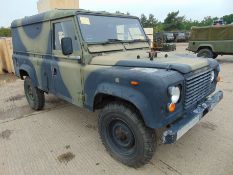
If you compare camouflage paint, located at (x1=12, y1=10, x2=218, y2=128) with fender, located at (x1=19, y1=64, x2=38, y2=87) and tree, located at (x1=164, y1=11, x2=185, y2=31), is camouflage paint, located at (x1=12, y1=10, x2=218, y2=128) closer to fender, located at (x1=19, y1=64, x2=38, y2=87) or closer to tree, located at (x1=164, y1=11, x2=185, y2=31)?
fender, located at (x1=19, y1=64, x2=38, y2=87)

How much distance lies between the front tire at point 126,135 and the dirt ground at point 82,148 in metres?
0.17

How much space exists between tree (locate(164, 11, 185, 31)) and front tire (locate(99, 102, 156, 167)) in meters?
49.4

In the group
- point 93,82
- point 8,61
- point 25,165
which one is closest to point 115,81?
point 93,82

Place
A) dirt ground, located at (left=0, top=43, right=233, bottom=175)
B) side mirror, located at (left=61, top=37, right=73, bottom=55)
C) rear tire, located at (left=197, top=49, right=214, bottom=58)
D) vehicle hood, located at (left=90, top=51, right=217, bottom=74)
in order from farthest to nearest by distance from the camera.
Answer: rear tire, located at (left=197, top=49, right=214, bottom=58)
side mirror, located at (left=61, top=37, right=73, bottom=55)
dirt ground, located at (left=0, top=43, right=233, bottom=175)
vehicle hood, located at (left=90, top=51, right=217, bottom=74)

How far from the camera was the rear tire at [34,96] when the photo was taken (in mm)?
5035

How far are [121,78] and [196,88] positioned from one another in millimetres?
989

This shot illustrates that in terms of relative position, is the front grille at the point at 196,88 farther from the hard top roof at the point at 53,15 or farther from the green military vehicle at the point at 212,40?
the green military vehicle at the point at 212,40

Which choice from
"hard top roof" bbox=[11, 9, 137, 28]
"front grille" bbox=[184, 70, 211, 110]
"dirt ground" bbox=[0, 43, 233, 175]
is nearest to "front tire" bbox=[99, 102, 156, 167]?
"dirt ground" bbox=[0, 43, 233, 175]

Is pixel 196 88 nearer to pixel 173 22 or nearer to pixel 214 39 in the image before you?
pixel 214 39

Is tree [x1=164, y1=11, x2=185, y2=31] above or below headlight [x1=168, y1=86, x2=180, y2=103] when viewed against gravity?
above

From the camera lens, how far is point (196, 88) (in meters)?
2.92

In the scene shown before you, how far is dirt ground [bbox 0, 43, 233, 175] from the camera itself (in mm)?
3029

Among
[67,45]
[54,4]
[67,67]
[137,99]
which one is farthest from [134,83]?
[54,4]

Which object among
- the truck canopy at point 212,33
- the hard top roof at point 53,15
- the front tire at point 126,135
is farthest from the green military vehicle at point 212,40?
the front tire at point 126,135
